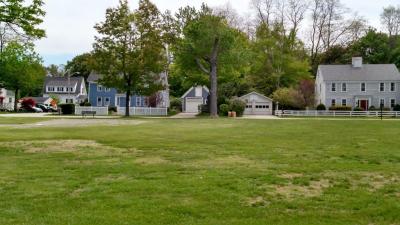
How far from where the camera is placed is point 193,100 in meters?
71.8

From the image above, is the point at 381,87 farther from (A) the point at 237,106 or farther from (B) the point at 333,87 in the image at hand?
(A) the point at 237,106

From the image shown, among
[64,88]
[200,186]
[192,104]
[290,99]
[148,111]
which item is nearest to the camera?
[200,186]

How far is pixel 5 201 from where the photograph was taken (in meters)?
7.43

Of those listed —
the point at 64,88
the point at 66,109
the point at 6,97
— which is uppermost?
the point at 64,88

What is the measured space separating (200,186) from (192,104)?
207 ft

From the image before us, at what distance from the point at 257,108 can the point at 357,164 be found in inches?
A: 2186

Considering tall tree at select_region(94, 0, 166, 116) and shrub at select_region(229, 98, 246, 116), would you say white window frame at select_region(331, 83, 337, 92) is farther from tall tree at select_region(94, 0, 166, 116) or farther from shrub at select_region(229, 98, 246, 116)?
tall tree at select_region(94, 0, 166, 116)

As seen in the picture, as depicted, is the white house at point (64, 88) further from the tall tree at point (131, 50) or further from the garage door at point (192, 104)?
the tall tree at point (131, 50)

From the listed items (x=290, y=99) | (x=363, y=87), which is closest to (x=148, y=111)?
(x=290, y=99)

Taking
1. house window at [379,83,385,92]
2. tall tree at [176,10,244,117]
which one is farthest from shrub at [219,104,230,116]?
house window at [379,83,385,92]

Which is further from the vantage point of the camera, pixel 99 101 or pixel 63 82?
pixel 63 82

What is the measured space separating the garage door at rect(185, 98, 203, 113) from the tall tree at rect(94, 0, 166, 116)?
68.4 ft

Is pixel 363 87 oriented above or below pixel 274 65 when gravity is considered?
below

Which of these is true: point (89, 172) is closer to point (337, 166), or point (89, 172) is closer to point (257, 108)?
point (337, 166)
